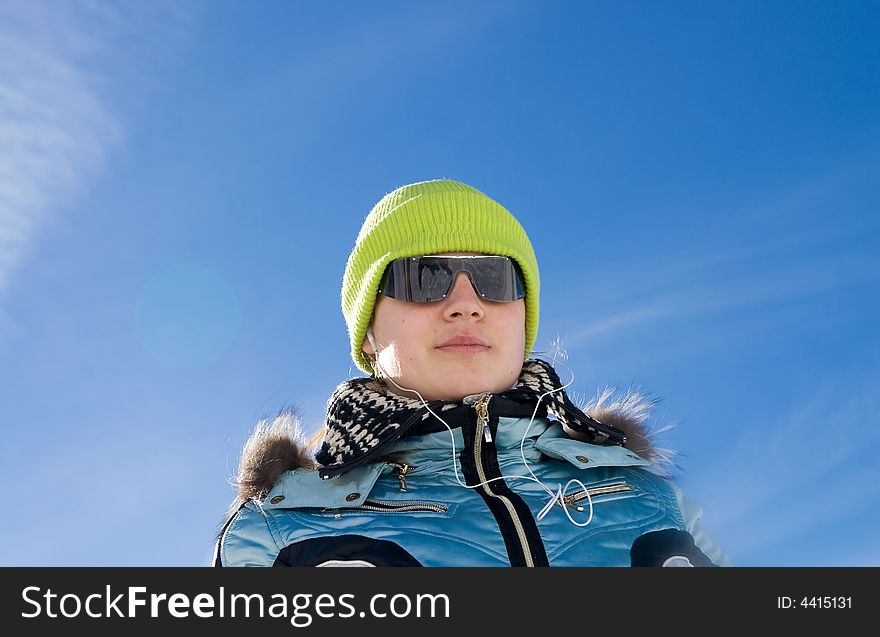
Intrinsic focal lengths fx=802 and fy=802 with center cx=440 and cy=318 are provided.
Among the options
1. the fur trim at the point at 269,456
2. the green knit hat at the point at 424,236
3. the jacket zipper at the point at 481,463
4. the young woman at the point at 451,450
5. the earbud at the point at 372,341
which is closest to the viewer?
the jacket zipper at the point at 481,463

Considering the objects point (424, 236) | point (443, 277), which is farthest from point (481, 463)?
point (424, 236)

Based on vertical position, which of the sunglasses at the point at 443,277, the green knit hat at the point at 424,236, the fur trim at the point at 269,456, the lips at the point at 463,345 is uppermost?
the green knit hat at the point at 424,236

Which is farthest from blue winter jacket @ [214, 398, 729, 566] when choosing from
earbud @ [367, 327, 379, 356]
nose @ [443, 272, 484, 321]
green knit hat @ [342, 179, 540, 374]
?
green knit hat @ [342, 179, 540, 374]

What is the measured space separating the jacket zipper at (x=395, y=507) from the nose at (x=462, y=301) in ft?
3.51

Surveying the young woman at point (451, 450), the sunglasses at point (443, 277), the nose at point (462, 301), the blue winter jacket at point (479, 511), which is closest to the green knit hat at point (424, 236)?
the young woman at point (451, 450)

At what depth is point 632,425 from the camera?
4832 mm

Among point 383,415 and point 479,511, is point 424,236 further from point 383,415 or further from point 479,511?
point 479,511

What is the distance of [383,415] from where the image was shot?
4.12 m

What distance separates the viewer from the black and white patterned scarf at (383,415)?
3.99 m

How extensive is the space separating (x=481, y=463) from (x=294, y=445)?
1173 millimetres

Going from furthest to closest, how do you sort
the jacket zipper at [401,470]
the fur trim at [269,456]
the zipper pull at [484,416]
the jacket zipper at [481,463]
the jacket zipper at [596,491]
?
the fur trim at [269,456], the zipper pull at [484,416], the jacket zipper at [401,470], the jacket zipper at [596,491], the jacket zipper at [481,463]

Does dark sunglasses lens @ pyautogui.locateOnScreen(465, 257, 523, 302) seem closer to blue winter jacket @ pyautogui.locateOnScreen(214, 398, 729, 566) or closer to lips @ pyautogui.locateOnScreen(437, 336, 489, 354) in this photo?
lips @ pyautogui.locateOnScreen(437, 336, 489, 354)

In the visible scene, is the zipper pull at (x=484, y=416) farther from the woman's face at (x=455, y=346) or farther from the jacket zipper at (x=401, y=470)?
the jacket zipper at (x=401, y=470)
